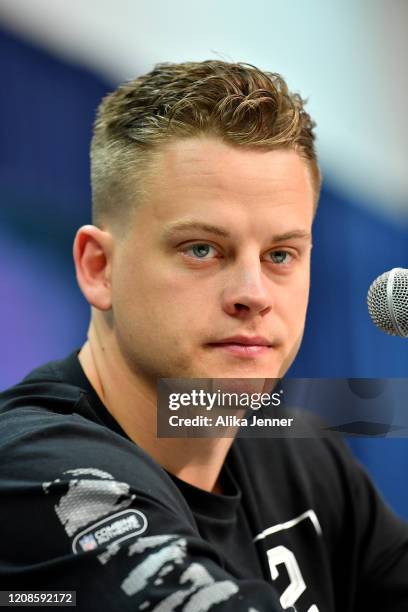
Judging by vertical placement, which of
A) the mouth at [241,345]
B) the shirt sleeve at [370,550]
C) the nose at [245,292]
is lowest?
the shirt sleeve at [370,550]

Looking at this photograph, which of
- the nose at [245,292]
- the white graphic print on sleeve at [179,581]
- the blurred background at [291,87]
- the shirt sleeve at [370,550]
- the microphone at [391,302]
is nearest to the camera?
the white graphic print on sleeve at [179,581]

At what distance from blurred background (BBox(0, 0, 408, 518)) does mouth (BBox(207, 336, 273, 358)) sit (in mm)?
1167

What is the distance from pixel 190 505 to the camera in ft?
5.04

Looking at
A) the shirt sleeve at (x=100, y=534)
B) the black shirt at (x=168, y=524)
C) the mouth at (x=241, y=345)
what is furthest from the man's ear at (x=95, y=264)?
the shirt sleeve at (x=100, y=534)

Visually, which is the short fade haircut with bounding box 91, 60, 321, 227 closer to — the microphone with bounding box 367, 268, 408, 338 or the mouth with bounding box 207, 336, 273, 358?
the mouth with bounding box 207, 336, 273, 358

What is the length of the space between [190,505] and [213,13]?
2139mm

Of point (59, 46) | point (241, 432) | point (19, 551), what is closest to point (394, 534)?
point (241, 432)

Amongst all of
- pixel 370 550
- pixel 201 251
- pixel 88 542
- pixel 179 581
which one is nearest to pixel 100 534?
pixel 88 542

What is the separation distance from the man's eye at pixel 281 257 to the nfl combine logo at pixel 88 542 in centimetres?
65

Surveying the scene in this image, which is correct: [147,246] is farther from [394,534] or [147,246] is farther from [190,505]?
[394,534]

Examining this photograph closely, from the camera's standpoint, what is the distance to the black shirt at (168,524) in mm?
1070

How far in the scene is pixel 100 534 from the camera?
3.61ft

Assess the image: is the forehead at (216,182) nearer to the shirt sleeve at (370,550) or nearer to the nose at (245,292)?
the nose at (245,292)

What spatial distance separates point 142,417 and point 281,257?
413 mm
